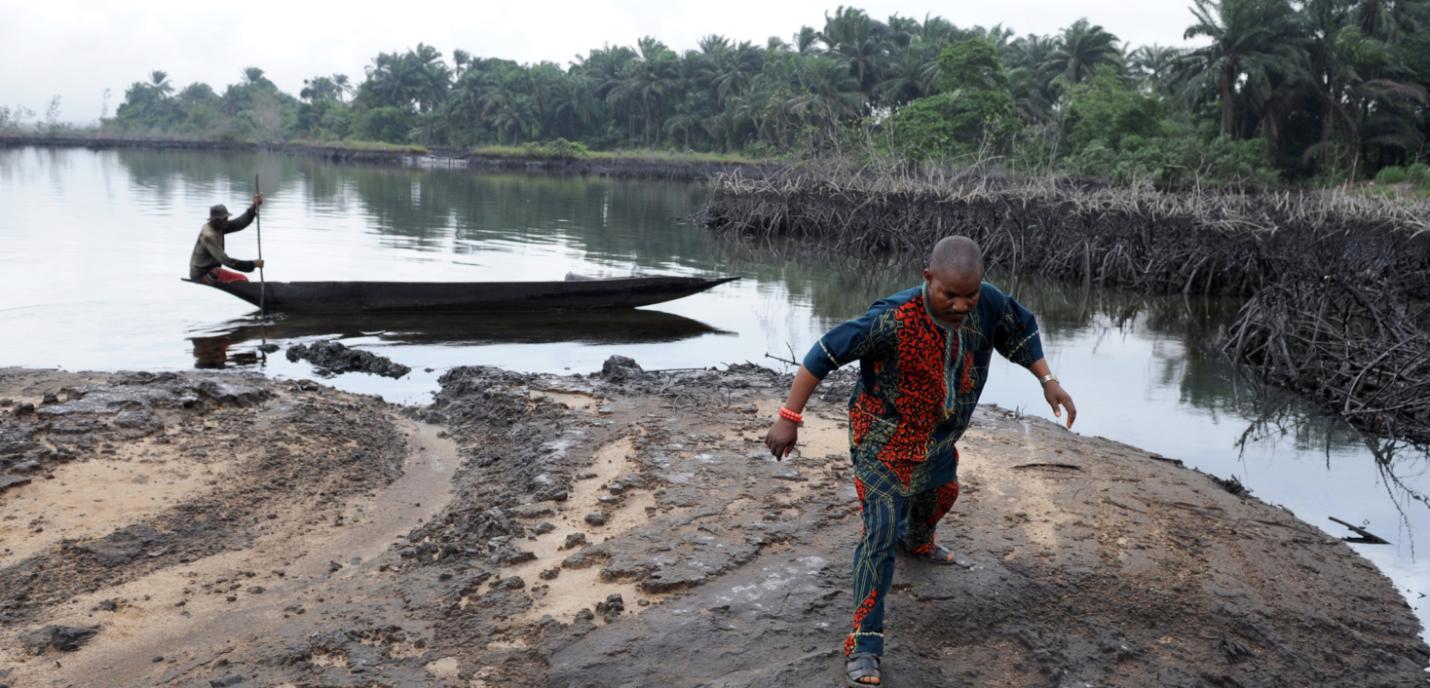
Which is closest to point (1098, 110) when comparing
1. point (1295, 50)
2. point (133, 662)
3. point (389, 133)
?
point (1295, 50)

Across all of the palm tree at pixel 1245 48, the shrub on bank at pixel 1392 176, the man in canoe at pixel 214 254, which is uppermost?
the palm tree at pixel 1245 48

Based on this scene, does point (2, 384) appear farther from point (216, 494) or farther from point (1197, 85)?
point (1197, 85)

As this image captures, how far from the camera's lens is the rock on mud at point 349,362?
31.6 ft

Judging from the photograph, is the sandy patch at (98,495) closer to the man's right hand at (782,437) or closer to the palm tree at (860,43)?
the man's right hand at (782,437)

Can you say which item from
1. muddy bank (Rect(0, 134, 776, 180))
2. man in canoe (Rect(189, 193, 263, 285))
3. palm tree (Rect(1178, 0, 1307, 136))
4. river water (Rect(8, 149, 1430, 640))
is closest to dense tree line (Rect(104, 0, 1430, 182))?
palm tree (Rect(1178, 0, 1307, 136))

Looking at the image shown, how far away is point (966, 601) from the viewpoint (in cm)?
408

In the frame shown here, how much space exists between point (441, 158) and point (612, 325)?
5223 cm

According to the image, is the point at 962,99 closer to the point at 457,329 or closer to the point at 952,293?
the point at 457,329

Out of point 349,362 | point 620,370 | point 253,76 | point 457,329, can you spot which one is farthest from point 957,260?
point 253,76

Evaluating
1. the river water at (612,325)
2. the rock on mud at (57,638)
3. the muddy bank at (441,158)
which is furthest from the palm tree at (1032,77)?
the rock on mud at (57,638)

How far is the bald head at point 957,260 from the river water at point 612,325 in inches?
132

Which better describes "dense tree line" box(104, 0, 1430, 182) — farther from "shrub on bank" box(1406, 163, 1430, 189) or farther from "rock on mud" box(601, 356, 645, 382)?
"rock on mud" box(601, 356, 645, 382)

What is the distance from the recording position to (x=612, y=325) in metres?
13.1

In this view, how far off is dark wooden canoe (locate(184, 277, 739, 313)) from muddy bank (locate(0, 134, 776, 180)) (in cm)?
3234
